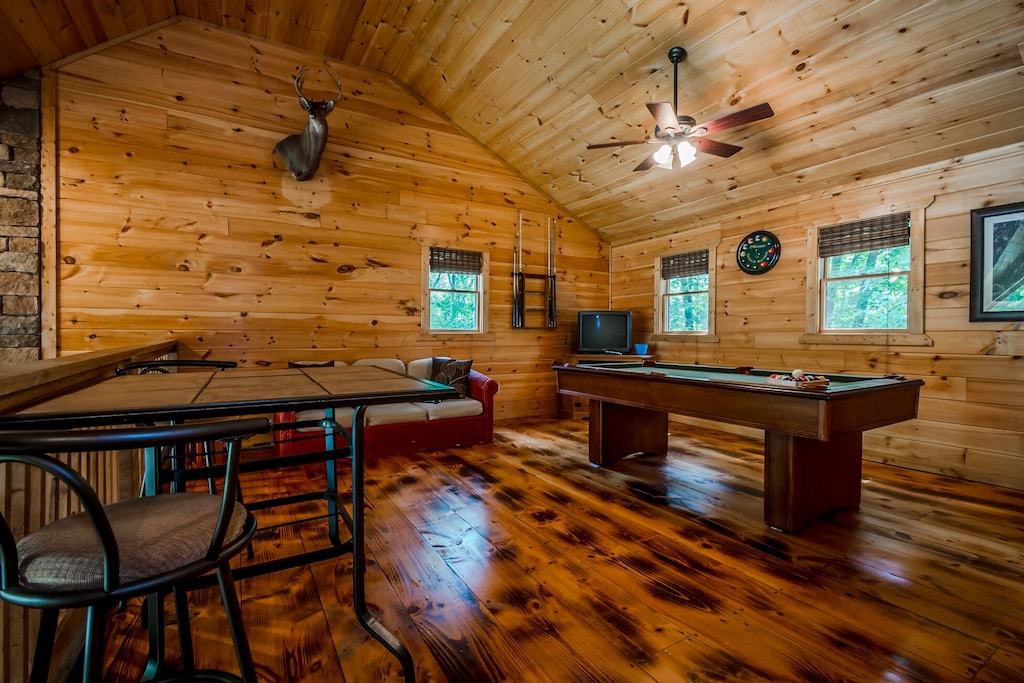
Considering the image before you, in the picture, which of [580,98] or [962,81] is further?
[580,98]

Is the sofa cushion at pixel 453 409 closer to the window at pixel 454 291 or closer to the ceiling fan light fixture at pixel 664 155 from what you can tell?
the window at pixel 454 291

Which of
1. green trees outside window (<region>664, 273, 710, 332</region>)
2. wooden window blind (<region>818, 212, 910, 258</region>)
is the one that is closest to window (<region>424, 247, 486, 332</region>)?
green trees outside window (<region>664, 273, 710, 332</region>)

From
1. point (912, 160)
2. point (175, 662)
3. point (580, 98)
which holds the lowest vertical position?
point (175, 662)

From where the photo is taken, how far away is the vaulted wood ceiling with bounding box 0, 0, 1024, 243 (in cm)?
296

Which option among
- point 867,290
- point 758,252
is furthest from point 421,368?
point 867,290

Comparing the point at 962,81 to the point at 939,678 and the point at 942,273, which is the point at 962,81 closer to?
the point at 942,273

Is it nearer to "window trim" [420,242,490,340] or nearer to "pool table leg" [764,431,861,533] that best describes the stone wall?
"window trim" [420,242,490,340]

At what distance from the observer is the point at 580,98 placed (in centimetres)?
434

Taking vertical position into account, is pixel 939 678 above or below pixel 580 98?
below

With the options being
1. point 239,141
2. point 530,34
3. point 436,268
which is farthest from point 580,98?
point 239,141

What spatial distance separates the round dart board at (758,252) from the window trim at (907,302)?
1.08 ft

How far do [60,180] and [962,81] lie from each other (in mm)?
6752

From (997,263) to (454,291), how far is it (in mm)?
4761

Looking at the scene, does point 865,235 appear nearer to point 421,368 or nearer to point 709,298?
point 709,298
